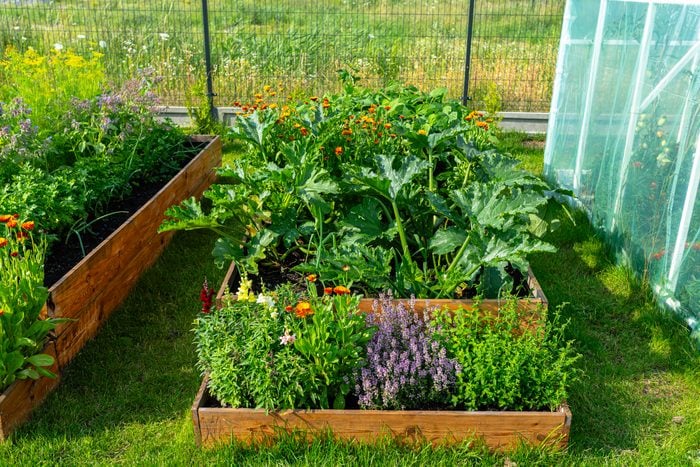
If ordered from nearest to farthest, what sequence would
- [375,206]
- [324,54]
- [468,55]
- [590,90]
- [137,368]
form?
[137,368], [375,206], [590,90], [468,55], [324,54]

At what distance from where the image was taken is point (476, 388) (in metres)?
2.90

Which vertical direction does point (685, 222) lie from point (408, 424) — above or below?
above

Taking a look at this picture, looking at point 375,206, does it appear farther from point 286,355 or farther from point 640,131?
point 640,131

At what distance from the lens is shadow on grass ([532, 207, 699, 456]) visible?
3112mm

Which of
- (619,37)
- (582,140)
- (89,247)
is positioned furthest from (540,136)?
(89,247)

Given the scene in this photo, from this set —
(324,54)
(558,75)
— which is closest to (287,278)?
(558,75)

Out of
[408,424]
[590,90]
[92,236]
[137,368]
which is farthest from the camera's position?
[590,90]

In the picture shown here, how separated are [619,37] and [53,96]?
13.9 feet

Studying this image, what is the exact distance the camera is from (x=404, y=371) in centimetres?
290

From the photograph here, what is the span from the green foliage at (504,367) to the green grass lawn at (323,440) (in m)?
0.22

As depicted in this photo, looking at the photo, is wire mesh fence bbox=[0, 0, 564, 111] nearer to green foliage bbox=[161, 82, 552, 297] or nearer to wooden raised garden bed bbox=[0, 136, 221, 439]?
wooden raised garden bed bbox=[0, 136, 221, 439]

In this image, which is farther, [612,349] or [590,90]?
[590,90]

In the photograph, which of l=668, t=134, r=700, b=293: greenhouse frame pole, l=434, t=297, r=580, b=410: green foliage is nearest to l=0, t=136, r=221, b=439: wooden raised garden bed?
l=434, t=297, r=580, b=410: green foliage

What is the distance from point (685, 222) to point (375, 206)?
5.66ft
